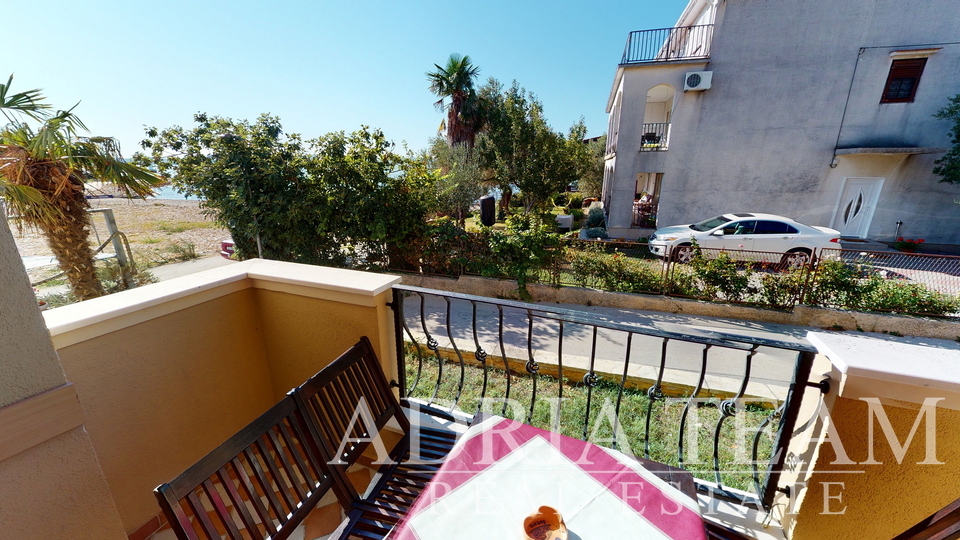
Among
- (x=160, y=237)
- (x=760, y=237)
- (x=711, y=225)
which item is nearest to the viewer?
(x=760, y=237)

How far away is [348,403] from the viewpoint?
1688mm

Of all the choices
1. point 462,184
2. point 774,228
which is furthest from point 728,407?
point 462,184

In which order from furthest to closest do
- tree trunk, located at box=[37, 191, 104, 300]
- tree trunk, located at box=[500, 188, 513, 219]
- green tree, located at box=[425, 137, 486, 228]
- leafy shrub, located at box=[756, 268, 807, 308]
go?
tree trunk, located at box=[500, 188, 513, 219] → green tree, located at box=[425, 137, 486, 228] → leafy shrub, located at box=[756, 268, 807, 308] → tree trunk, located at box=[37, 191, 104, 300]

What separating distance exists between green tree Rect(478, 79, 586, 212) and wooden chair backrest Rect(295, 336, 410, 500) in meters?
11.8

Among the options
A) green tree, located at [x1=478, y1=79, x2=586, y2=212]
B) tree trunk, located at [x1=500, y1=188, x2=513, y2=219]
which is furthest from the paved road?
tree trunk, located at [x1=500, y1=188, x2=513, y2=219]

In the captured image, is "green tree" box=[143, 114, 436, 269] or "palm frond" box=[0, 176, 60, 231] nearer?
"palm frond" box=[0, 176, 60, 231]

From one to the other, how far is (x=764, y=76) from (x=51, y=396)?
13762 millimetres

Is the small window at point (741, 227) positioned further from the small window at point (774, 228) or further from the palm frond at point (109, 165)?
the palm frond at point (109, 165)

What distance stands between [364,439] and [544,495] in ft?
3.20

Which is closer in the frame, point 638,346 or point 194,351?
point 194,351

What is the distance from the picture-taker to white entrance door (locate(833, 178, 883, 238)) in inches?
395

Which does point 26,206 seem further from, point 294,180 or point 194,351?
point 194,351

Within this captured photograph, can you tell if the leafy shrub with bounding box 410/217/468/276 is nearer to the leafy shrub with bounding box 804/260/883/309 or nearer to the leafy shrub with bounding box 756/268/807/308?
the leafy shrub with bounding box 756/268/807/308

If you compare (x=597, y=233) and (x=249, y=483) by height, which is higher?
(x=249, y=483)
